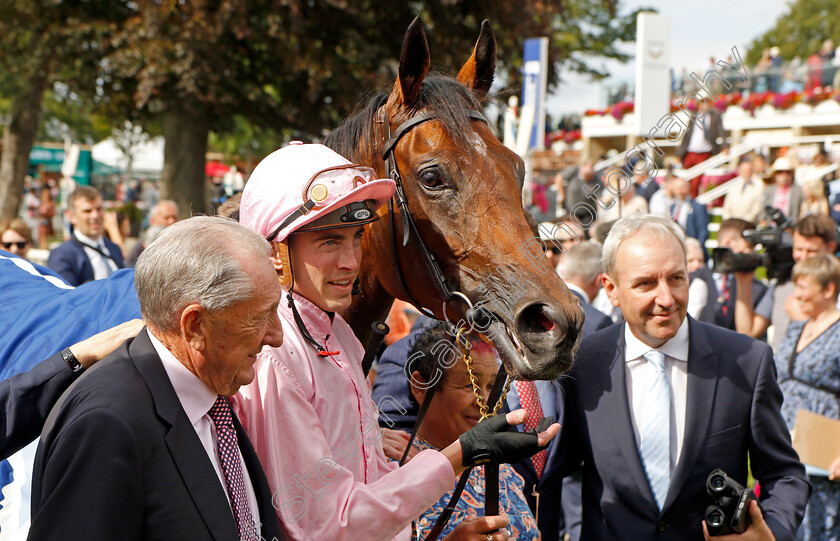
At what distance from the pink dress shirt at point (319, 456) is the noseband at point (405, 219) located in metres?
0.46

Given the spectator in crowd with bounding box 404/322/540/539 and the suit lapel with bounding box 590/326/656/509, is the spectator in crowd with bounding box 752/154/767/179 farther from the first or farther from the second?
the spectator in crowd with bounding box 404/322/540/539

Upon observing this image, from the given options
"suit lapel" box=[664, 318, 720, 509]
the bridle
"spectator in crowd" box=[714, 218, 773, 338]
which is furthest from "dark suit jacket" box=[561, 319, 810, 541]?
"spectator in crowd" box=[714, 218, 773, 338]

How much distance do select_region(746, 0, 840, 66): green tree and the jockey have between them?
45.3 metres

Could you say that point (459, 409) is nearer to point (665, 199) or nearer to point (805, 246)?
point (805, 246)

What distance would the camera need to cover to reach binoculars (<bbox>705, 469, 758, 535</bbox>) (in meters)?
2.32

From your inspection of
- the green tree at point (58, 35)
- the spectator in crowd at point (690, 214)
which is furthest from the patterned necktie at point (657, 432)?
the green tree at point (58, 35)

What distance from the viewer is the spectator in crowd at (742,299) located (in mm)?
6176

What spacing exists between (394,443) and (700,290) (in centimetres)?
417

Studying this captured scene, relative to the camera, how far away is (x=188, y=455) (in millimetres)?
1555

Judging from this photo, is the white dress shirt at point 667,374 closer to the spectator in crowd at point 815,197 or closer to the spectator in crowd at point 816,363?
the spectator in crowd at point 816,363

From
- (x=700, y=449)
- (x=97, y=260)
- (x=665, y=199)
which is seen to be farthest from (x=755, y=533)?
(x=665, y=199)

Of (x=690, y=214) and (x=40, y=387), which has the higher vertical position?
(x=690, y=214)

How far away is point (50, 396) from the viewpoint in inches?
79.4

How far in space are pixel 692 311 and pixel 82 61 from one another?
10.5 m
